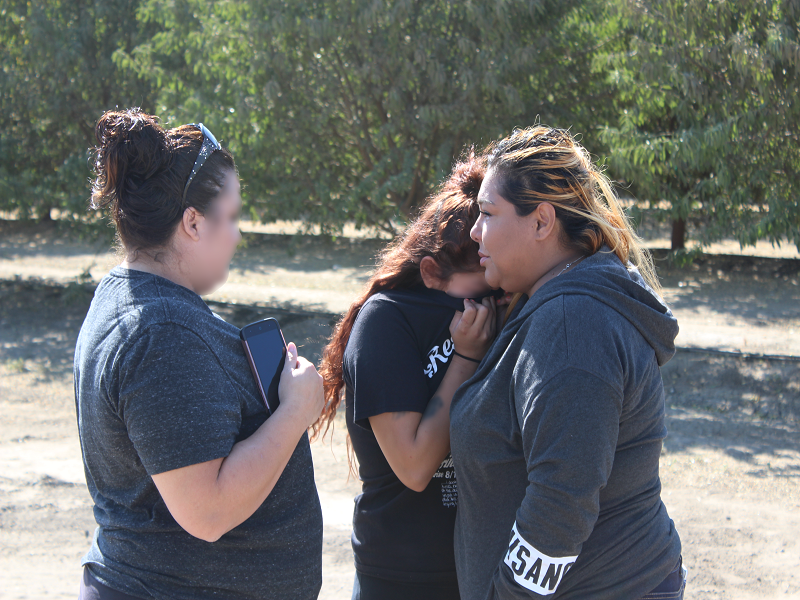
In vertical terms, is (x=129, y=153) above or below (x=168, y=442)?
above

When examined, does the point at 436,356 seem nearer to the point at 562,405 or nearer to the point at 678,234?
the point at 562,405

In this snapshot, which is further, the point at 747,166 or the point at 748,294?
the point at 748,294

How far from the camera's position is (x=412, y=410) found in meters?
1.82

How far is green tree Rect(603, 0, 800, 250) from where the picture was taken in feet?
21.6

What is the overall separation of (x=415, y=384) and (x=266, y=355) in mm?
404

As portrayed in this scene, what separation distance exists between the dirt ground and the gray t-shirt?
7.49 feet

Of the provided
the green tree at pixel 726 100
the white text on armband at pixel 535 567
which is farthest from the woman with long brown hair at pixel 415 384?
the green tree at pixel 726 100

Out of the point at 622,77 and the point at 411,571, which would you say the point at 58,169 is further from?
the point at 411,571

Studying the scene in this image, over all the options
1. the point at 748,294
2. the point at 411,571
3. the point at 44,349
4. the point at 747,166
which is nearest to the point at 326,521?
the point at 411,571

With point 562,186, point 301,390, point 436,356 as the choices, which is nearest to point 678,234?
point 436,356

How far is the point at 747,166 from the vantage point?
7.33m

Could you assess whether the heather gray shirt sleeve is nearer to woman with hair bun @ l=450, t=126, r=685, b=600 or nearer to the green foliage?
woman with hair bun @ l=450, t=126, r=685, b=600

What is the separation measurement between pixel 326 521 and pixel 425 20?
227 inches

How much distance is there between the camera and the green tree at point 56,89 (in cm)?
1026
